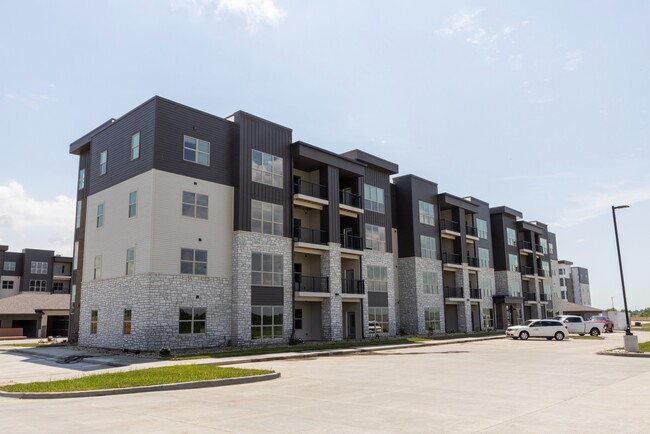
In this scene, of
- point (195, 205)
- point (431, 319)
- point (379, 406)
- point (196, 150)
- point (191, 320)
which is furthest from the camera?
point (431, 319)

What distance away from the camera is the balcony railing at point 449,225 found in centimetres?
5272

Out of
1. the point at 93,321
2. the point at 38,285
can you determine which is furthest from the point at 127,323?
the point at 38,285

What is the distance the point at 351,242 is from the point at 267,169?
10.5 m

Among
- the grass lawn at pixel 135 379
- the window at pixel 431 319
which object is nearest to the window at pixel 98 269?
the grass lawn at pixel 135 379

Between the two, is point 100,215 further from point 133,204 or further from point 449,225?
point 449,225

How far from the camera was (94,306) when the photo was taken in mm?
32781

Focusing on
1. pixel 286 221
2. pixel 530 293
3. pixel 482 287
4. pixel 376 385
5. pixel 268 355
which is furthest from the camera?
pixel 530 293

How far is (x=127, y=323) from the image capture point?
94.8 feet

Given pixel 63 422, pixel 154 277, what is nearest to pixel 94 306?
pixel 154 277

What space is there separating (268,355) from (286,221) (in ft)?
39.1

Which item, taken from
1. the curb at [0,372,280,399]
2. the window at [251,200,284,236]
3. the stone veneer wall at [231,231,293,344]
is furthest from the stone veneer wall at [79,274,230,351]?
the curb at [0,372,280,399]

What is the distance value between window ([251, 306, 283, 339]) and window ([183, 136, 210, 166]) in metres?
9.84

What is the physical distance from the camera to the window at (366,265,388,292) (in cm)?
4281

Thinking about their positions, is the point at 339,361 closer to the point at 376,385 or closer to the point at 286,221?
the point at 376,385
